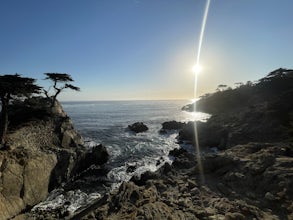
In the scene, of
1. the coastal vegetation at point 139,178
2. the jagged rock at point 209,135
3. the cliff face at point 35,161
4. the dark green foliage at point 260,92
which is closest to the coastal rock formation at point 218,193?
the coastal vegetation at point 139,178

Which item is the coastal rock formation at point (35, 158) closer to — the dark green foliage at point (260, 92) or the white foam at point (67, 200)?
the white foam at point (67, 200)

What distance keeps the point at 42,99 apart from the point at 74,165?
12.5 meters

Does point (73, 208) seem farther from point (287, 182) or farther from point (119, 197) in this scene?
point (287, 182)

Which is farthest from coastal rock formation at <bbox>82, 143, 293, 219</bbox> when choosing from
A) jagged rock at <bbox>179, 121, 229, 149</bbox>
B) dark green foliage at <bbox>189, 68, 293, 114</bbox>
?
dark green foliage at <bbox>189, 68, 293, 114</bbox>

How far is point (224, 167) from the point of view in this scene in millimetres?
17562

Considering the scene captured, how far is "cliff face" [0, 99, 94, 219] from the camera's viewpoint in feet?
47.4

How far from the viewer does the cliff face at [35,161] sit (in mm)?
14445

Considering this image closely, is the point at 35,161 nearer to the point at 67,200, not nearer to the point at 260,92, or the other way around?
the point at 67,200

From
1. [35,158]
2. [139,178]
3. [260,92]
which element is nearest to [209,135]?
[139,178]

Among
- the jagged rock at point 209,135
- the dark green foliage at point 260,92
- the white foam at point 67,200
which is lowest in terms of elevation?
the white foam at point 67,200

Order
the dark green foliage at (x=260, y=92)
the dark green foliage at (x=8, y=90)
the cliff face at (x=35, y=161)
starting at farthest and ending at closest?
the dark green foliage at (x=260, y=92), the dark green foliage at (x=8, y=90), the cliff face at (x=35, y=161)

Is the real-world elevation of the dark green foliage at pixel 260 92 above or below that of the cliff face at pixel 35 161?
above

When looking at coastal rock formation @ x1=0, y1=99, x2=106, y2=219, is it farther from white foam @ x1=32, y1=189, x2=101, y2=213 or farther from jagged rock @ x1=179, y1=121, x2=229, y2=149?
jagged rock @ x1=179, y1=121, x2=229, y2=149

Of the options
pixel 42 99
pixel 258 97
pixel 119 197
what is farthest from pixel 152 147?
pixel 258 97
